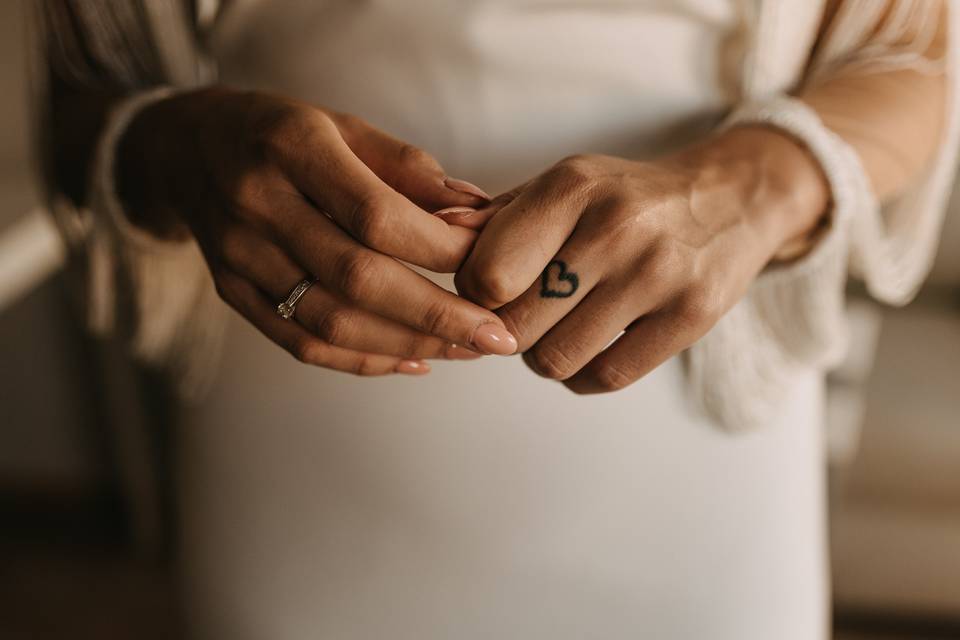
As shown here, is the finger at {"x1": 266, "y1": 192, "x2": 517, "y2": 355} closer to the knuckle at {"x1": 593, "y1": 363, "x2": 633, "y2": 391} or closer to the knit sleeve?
the knuckle at {"x1": 593, "y1": 363, "x2": 633, "y2": 391}

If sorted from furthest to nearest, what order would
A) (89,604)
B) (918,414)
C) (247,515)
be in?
1. (89,604)
2. (918,414)
3. (247,515)

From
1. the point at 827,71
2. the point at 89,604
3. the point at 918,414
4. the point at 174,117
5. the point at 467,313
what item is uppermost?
the point at 918,414

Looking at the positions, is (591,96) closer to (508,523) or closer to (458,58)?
(458,58)

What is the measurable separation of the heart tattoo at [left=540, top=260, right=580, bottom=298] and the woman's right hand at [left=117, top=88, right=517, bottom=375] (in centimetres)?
3

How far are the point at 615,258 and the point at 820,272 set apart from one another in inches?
7.7

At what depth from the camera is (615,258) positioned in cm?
40

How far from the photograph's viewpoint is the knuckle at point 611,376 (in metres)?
0.43

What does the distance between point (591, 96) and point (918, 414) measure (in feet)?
3.62

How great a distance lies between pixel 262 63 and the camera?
21.9 inches

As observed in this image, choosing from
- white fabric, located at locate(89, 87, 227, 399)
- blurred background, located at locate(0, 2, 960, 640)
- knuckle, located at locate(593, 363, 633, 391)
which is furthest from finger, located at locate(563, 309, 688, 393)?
blurred background, located at locate(0, 2, 960, 640)

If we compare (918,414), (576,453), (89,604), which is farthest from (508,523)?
(89,604)

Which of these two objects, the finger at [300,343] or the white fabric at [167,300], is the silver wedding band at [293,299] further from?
the white fabric at [167,300]

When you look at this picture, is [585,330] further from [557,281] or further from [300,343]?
[300,343]

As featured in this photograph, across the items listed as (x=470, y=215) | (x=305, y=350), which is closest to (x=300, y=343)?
(x=305, y=350)
